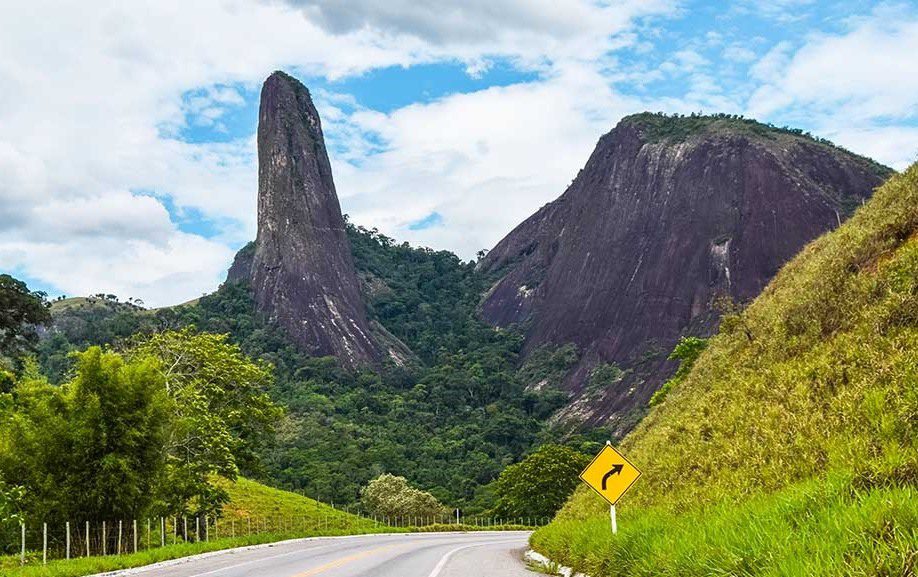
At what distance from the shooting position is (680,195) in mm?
135500

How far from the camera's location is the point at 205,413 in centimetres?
3064

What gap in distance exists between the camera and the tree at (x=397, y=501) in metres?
68.7

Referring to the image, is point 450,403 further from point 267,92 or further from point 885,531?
point 885,531

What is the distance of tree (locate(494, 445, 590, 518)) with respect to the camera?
6994 centimetres

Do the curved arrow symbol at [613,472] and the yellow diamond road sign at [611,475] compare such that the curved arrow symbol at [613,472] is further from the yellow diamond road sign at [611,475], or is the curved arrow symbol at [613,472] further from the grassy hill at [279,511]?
the grassy hill at [279,511]

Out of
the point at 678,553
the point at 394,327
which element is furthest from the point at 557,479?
the point at 394,327

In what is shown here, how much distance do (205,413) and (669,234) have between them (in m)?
114

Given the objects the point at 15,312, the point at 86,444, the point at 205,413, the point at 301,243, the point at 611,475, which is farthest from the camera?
the point at 301,243

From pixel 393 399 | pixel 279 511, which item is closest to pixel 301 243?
pixel 393 399

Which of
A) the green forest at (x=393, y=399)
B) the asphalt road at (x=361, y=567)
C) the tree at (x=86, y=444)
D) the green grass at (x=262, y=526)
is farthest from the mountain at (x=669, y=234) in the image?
the asphalt road at (x=361, y=567)

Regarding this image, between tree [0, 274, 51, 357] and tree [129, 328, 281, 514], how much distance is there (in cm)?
1559

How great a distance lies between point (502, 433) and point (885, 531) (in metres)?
111

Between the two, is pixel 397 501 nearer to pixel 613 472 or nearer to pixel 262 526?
pixel 262 526

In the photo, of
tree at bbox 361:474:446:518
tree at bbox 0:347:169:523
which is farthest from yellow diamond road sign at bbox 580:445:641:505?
tree at bbox 361:474:446:518
